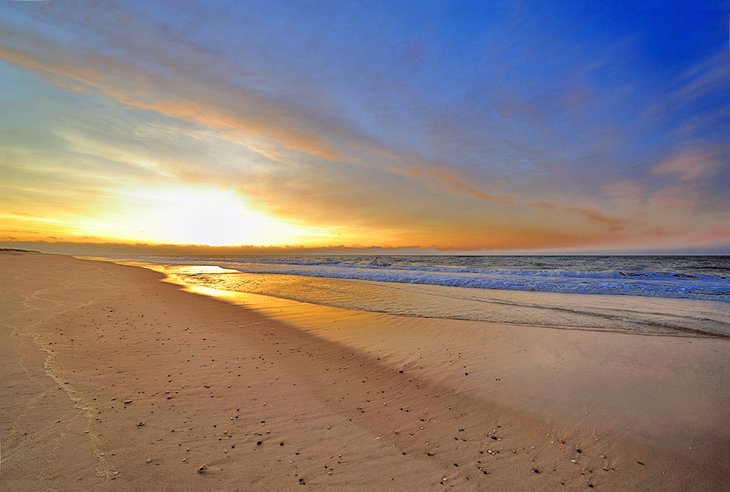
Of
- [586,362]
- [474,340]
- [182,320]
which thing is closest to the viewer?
[586,362]

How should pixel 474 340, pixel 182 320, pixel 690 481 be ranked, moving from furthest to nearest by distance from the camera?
pixel 182 320
pixel 474 340
pixel 690 481

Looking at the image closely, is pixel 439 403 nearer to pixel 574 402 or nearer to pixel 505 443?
pixel 505 443

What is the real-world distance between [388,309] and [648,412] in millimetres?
10340

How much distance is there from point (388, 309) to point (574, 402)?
9.61m

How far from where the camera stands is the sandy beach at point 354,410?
4.00 m

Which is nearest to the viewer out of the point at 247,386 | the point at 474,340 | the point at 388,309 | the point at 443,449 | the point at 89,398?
the point at 443,449

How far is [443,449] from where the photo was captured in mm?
4543

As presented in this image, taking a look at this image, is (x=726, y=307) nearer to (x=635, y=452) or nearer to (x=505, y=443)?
(x=635, y=452)

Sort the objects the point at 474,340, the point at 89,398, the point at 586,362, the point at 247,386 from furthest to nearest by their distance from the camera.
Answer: the point at 474,340 < the point at 586,362 < the point at 247,386 < the point at 89,398

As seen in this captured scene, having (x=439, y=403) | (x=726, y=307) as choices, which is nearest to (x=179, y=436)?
(x=439, y=403)

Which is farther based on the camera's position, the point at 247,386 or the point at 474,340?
the point at 474,340

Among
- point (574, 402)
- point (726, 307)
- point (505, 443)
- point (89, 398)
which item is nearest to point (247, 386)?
point (89, 398)

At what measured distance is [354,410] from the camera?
18.6 ft

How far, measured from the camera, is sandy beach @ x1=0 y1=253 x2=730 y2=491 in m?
4.00
